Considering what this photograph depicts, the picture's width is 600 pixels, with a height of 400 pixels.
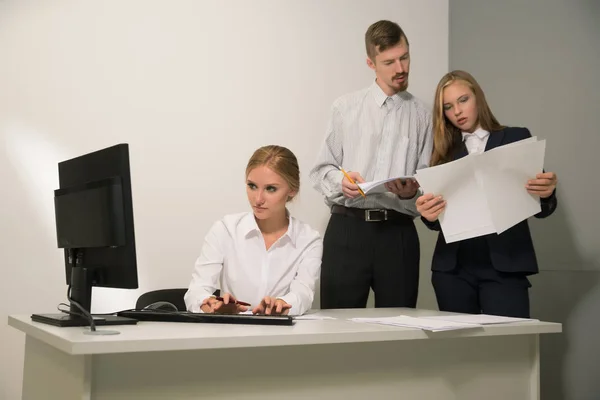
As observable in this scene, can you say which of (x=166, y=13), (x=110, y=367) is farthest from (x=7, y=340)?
(x=110, y=367)

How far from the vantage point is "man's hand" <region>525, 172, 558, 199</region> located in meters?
2.47

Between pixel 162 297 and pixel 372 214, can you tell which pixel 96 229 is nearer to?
pixel 162 297

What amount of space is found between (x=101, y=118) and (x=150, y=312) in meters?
1.87

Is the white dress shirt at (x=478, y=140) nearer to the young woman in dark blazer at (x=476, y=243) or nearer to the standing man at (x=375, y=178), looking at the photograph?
the young woman in dark blazer at (x=476, y=243)

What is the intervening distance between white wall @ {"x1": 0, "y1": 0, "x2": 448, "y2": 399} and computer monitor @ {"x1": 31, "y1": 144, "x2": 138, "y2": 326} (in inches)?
60.9

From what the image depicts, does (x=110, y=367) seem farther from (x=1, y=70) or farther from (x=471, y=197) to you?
(x=1, y=70)

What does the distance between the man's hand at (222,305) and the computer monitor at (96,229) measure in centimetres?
32

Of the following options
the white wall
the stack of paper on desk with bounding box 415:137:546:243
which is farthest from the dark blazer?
the white wall

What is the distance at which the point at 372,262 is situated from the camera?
3012 millimetres

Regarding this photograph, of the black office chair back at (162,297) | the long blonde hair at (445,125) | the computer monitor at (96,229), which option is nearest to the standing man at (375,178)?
the long blonde hair at (445,125)

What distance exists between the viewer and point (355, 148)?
10.5ft

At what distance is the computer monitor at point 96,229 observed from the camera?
1781 mm

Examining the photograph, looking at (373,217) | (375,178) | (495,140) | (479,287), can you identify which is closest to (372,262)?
(373,217)

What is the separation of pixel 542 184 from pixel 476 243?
0.35 m
